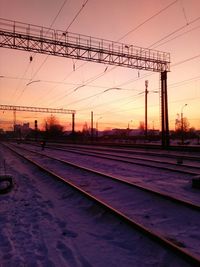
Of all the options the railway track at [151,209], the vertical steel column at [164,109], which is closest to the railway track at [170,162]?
the railway track at [151,209]

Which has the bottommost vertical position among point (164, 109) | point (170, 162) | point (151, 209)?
point (151, 209)

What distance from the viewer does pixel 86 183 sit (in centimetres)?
1343

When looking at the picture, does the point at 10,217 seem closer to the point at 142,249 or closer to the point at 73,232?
the point at 73,232

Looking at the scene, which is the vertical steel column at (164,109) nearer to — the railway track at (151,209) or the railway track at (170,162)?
the railway track at (170,162)

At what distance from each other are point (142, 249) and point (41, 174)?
11.4 metres

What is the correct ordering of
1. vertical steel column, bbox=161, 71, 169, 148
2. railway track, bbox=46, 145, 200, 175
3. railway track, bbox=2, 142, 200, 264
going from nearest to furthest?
railway track, bbox=2, 142, 200, 264 < railway track, bbox=46, 145, 200, 175 < vertical steel column, bbox=161, 71, 169, 148

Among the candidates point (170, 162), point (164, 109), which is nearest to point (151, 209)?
point (170, 162)

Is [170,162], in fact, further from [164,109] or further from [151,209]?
[164,109]

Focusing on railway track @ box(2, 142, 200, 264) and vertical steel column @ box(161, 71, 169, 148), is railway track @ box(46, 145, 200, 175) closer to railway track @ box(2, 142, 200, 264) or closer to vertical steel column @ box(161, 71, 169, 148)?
railway track @ box(2, 142, 200, 264)

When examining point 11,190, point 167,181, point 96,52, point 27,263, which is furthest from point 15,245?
point 96,52

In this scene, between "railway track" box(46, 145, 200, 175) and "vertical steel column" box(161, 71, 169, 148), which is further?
"vertical steel column" box(161, 71, 169, 148)

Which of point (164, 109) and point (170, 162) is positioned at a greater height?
point (164, 109)

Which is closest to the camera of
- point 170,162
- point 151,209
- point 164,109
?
point 151,209

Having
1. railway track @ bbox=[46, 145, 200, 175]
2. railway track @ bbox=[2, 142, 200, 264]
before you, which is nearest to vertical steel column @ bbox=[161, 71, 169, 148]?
railway track @ bbox=[46, 145, 200, 175]
